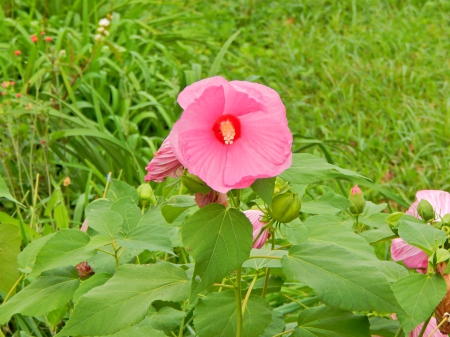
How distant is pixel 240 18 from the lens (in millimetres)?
4586

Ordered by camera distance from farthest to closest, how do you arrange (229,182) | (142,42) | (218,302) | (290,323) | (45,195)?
(142,42), (45,195), (290,323), (218,302), (229,182)

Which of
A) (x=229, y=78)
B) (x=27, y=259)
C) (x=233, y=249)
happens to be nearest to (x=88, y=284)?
(x=27, y=259)

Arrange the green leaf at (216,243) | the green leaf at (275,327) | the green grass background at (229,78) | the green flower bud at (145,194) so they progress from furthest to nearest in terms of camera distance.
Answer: the green grass background at (229,78)
the green flower bud at (145,194)
the green leaf at (275,327)
the green leaf at (216,243)

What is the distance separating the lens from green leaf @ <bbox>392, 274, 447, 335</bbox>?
78cm

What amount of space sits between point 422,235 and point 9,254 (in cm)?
57

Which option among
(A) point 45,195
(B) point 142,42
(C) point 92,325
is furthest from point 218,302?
(B) point 142,42

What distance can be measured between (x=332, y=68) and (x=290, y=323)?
261 cm

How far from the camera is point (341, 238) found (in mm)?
904

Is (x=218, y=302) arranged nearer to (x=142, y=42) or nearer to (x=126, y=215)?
(x=126, y=215)

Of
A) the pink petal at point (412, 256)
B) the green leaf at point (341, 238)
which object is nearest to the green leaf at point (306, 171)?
the green leaf at point (341, 238)

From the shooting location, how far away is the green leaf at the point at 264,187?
0.73 m

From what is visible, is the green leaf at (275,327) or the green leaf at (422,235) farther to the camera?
the green leaf at (275,327)

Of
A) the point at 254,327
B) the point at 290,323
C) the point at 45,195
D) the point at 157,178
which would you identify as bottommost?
the point at 45,195

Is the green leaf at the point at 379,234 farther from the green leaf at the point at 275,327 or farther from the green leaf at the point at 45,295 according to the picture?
the green leaf at the point at 45,295
